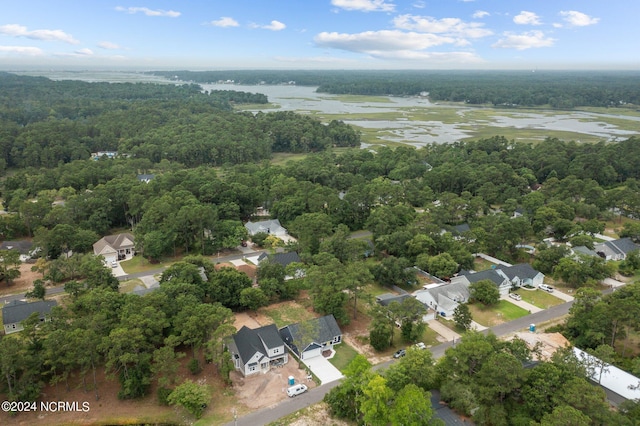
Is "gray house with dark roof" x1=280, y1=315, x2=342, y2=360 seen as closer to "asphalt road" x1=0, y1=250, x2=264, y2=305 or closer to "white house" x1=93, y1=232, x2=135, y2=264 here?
"asphalt road" x1=0, y1=250, x2=264, y2=305

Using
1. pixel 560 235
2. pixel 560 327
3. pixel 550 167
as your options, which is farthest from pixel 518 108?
pixel 560 327

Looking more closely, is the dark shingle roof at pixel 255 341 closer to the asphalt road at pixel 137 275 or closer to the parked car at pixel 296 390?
the parked car at pixel 296 390

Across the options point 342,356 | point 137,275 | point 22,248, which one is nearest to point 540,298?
point 342,356

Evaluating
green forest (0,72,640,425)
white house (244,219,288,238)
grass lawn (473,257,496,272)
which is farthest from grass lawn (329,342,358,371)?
white house (244,219,288,238)

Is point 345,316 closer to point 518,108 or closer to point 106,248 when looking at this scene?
point 106,248

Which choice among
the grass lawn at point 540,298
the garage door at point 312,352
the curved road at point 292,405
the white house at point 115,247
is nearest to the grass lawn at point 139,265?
the white house at point 115,247
